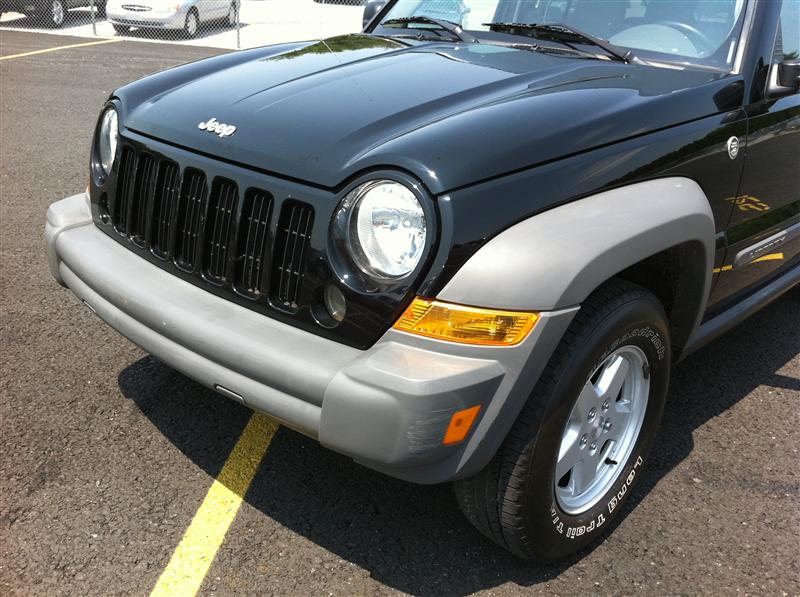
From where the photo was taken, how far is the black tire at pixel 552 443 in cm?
212

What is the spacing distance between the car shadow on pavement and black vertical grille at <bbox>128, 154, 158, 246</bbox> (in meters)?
0.79

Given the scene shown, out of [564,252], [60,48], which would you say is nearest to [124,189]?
[564,252]

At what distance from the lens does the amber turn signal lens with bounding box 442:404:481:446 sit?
6.30ft

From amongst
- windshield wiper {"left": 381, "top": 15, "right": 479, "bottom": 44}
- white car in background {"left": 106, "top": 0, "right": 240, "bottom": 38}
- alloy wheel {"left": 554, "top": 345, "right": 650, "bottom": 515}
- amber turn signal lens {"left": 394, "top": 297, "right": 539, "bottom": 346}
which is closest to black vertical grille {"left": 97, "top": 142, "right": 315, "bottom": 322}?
amber turn signal lens {"left": 394, "top": 297, "right": 539, "bottom": 346}

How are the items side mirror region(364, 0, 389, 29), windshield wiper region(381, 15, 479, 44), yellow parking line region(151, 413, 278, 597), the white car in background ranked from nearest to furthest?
yellow parking line region(151, 413, 278, 597), windshield wiper region(381, 15, 479, 44), side mirror region(364, 0, 389, 29), the white car in background

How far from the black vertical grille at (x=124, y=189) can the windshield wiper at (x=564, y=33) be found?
1.57 m

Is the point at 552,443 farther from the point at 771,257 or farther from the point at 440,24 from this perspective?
the point at 440,24

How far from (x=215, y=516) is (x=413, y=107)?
141 cm

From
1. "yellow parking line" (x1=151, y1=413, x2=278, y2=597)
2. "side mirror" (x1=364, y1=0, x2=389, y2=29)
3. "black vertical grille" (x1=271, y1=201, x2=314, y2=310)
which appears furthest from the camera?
"side mirror" (x1=364, y1=0, x2=389, y2=29)

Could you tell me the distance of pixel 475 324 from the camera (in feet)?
6.41

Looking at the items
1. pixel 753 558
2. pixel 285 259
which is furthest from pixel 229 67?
pixel 753 558

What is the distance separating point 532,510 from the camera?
2240mm

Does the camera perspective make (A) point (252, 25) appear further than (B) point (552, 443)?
Yes

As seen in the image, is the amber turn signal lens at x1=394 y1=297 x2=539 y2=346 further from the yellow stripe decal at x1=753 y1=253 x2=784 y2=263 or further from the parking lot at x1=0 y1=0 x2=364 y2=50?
the parking lot at x1=0 y1=0 x2=364 y2=50
